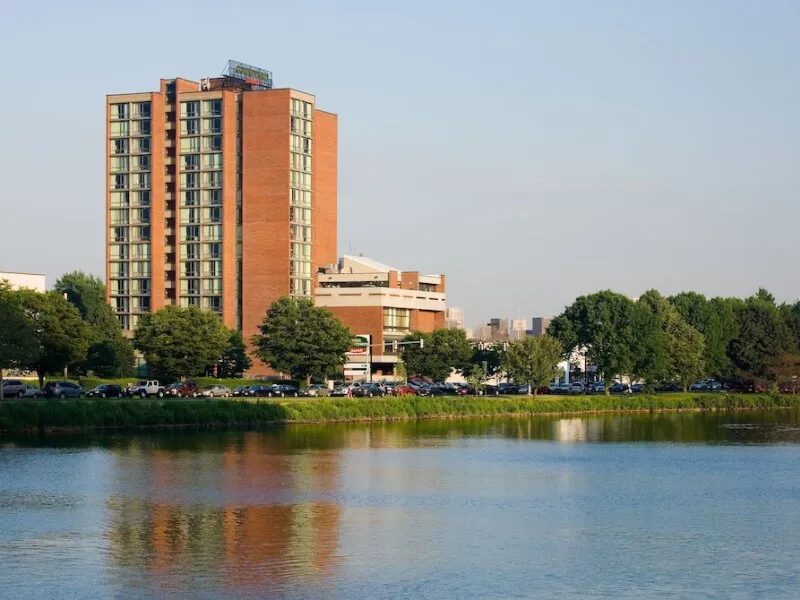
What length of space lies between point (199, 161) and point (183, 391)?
2725 inches

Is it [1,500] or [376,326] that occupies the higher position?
[376,326]

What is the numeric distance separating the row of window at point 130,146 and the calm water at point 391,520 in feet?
379

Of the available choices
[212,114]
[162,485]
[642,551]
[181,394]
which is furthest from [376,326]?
[642,551]

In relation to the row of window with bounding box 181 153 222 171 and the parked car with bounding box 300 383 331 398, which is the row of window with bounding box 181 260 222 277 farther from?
the parked car with bounding box 300 383 331 398

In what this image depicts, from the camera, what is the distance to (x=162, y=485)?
2409 inches

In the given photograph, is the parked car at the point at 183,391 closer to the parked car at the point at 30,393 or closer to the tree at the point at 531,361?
the parked car at the point at 30,393

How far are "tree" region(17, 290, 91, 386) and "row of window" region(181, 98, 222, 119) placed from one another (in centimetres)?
7129

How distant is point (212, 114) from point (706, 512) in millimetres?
149969

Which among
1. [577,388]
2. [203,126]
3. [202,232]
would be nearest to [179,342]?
[202,232]

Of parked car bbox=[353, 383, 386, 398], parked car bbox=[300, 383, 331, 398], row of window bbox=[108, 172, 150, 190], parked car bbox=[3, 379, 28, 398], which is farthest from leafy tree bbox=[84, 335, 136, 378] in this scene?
row of window bbox=[108, 172, 150, 190]

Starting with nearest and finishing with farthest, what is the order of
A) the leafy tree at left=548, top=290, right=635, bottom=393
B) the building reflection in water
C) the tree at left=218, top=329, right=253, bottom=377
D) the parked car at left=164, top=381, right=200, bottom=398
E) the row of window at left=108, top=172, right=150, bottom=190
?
the building reflection in water → the parked car at left=164, top=381, right=200, bottom=398 → the leafy tree at left=548, top=290, right=635, bottom=393 → the tree at left=218, top=329, right=253, bottom=377 → the row of window at left=108, top=172, right=150, bottom=190

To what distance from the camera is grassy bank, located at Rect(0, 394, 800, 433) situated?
308 ft

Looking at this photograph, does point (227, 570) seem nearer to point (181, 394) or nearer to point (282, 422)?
point (282, 422)

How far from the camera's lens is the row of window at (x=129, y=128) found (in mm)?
197375
